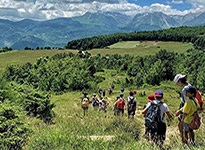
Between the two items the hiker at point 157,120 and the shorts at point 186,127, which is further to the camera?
the hiker at point 157,120

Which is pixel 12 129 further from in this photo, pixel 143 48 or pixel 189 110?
pixel 143 48

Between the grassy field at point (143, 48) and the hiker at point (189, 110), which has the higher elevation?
the hiker at point (189, 110)

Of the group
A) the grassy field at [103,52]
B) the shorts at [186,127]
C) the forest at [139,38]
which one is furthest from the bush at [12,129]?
the forest at [139,38]

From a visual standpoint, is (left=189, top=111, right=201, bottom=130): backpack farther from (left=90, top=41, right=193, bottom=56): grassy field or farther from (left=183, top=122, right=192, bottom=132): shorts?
(left=90, top=41, right=193, bottom=56): grassy field

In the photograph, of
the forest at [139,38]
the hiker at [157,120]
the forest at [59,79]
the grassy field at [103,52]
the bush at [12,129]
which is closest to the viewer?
the bush at [12,129]

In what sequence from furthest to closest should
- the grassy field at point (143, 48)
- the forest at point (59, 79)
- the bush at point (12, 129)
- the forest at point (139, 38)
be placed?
the forest at point (139, 38) → the grassy field at point (143, 48) → the forest at point (59, 79) → the bush at point (12, 129)

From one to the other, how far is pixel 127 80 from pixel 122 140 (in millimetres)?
62821

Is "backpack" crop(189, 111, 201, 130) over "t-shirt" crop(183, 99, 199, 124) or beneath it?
beneath

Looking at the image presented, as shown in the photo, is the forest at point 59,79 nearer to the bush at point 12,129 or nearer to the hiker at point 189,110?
the bush at point 12,129

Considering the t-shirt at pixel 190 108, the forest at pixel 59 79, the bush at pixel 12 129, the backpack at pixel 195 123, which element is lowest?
the forest at pixel 59 79

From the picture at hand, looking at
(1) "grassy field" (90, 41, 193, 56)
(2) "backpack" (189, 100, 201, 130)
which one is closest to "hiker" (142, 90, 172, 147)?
(2) "backpack" (189, 100, 201, 130)

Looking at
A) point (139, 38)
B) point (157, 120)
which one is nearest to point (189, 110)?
point (157, 120)

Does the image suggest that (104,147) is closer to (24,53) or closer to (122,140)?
(122,140)

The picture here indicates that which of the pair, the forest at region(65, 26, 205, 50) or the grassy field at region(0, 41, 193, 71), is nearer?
the grassy field at region(0, 41, 193, 71)
